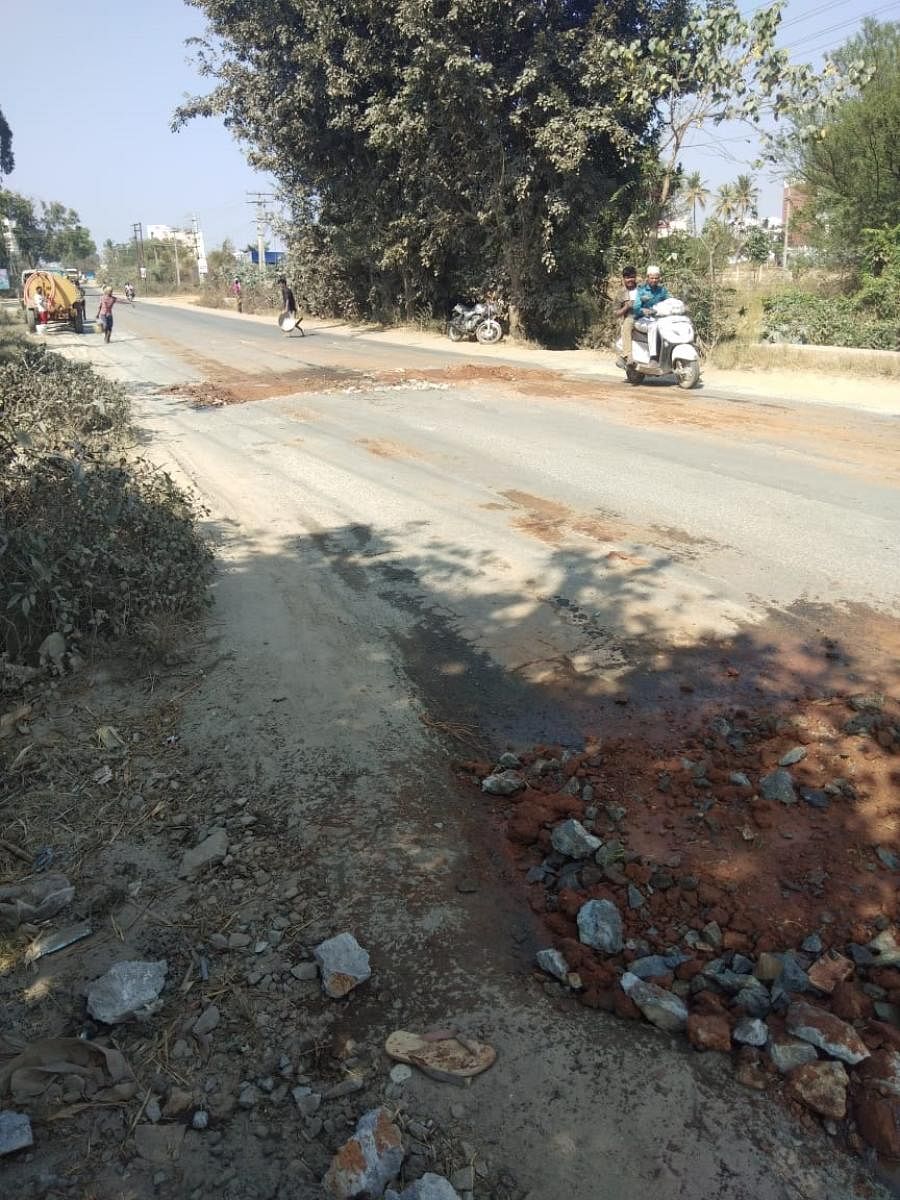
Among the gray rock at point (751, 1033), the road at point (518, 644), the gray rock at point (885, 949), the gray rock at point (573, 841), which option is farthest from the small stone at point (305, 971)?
the gray rock at point (885, 949)

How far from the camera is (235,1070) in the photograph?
227 cm

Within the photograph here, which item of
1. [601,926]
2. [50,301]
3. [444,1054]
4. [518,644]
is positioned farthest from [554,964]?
[50,301]

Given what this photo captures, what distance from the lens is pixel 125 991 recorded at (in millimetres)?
2477

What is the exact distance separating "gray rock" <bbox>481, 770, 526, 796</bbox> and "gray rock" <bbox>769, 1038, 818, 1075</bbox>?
1.40m

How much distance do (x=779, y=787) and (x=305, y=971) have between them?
1.89 metres

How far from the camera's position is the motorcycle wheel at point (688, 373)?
12.8 metres

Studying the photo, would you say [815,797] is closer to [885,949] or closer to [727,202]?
[885,949]

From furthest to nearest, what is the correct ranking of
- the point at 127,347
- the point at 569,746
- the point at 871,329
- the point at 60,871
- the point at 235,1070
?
the point at 127,347, the point at 871,329, the point at 569,746, the point at 60,871, the point at 235,1070

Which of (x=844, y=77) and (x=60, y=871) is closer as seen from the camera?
(x=60, y=871)

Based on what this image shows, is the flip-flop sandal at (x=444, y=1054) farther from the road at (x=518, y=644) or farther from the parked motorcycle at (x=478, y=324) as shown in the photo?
the parked motorcycle at (x=478, y=324)

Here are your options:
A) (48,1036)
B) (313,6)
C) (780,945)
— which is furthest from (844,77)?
(48,1036)

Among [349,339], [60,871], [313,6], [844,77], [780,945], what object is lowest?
[60,871]

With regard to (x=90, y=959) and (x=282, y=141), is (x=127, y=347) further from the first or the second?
(x=90, y=959)

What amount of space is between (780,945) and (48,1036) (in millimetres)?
2144
